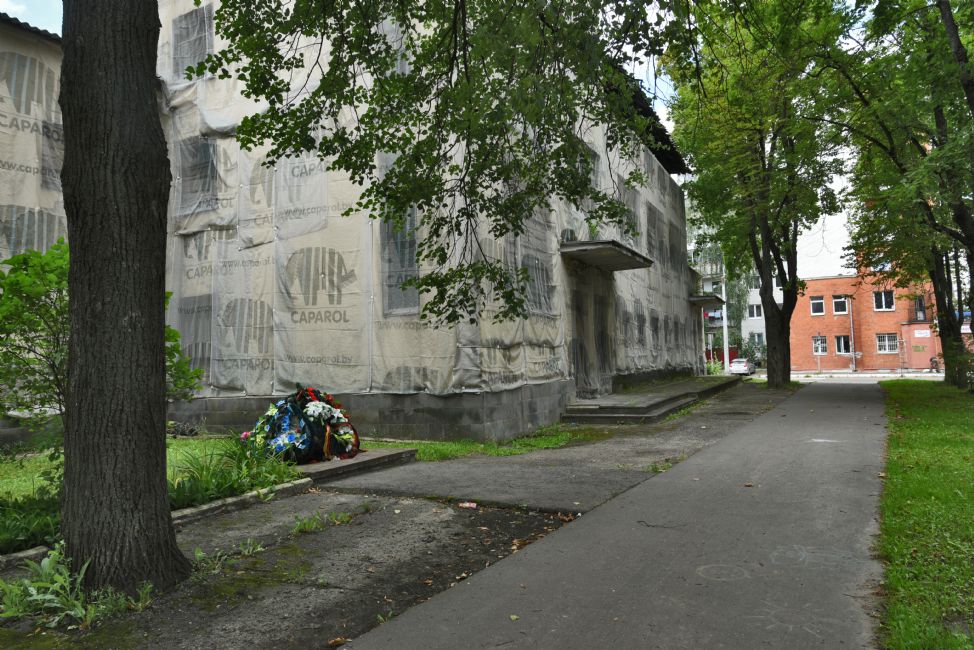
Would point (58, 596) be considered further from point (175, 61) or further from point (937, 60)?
point (175, 61)

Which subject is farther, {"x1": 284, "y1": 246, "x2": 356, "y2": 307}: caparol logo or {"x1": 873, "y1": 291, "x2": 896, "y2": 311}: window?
{"x1": 873, "y1": 291, "x2": 896, "y2": 311}: window

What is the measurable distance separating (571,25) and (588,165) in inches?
74.6

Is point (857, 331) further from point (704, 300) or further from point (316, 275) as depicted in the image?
point (316, 275)

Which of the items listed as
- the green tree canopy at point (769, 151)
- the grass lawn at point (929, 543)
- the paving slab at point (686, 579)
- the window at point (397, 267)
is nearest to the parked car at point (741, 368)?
the green tree canopy at point (769, 151)

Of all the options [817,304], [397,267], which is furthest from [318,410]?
[817,304]

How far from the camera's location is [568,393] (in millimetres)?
15734

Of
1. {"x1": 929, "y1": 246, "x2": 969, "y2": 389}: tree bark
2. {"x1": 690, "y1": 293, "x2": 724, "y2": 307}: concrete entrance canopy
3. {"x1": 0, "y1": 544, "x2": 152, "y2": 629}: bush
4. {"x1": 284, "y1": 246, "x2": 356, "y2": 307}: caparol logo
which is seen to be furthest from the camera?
{"x1": 690, "y1": 293, "x2": 724, "y2": 307}: concrete entrance canopy

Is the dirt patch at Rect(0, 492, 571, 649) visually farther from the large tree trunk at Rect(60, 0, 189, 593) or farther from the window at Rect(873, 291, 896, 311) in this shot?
the window at Rect(873, 291, 896, 311)

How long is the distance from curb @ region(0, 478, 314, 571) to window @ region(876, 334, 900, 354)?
56.0 meters

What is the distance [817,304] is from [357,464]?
5582 cm

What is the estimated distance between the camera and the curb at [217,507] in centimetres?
463

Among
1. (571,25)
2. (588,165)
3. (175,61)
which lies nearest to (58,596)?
(571,25)

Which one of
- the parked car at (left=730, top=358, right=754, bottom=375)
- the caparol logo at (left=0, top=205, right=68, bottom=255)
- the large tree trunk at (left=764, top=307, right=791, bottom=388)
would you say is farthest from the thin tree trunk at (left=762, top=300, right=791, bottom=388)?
the caparol logo at (left=0, top=205, right=68, bottom=255)

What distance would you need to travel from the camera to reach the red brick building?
166 ft
